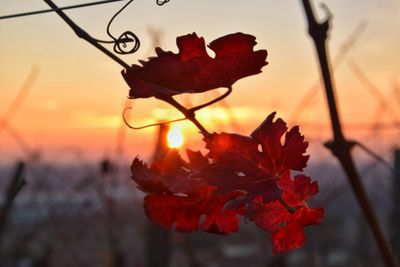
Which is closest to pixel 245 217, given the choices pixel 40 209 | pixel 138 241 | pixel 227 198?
pixel 227 198

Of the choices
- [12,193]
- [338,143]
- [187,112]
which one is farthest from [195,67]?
[12,193]

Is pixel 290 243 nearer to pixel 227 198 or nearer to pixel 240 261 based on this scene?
pixel 227 198

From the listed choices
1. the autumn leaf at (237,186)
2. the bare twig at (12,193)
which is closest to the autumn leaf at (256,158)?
the autumn leaf at (237,186)

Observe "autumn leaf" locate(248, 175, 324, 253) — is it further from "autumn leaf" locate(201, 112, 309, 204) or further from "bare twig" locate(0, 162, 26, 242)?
"bare twig" locate(0, 162, 26, 242)

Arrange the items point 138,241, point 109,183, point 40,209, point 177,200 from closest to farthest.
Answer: point 177,200
point 109,183
point 40,209
point 138,241

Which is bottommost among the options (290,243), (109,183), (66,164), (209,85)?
(290,243)

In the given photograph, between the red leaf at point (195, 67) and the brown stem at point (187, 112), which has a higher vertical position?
the red leaf at point (195, 67)

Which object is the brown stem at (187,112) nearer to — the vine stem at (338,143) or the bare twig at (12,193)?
the vine stem at (338,143)
